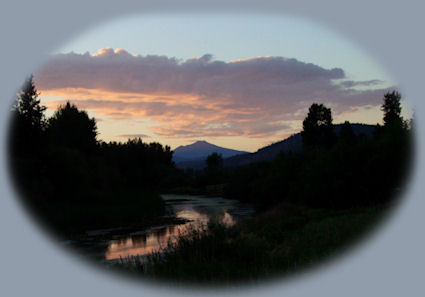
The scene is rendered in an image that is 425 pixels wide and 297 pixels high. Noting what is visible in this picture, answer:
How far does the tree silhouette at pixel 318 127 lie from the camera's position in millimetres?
64438

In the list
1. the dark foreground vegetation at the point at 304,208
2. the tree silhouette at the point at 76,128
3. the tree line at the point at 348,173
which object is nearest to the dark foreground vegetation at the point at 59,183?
the tree silhouette at the point at 76,128

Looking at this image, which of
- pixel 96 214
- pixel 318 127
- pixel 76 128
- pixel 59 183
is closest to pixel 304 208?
pixel 96 214

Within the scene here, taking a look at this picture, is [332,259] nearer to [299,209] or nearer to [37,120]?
[299,209]

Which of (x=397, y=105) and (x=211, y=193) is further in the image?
(x=211, y=193)

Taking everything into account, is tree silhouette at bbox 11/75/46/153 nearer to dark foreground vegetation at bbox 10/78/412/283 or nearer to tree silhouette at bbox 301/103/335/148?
dark foreground vegetation at bbox 10/78/412/283

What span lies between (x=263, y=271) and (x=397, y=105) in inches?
2213

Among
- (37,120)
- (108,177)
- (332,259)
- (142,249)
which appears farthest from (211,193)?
(332,259)

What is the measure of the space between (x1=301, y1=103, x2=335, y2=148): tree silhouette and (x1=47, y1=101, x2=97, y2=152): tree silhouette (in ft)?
104

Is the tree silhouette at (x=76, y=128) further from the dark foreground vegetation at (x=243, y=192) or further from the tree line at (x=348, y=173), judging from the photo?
the tree line at (x=348, y=173)

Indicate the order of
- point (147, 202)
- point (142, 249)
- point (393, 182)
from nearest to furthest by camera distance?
point (142, 249)
point (393, 182)
point (147, 202)

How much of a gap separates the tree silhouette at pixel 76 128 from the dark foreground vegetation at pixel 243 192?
0.15 meters

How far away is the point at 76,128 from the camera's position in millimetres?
59656

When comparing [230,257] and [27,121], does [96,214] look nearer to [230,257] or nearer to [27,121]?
[27,121]

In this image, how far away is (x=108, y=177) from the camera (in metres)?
50.3
